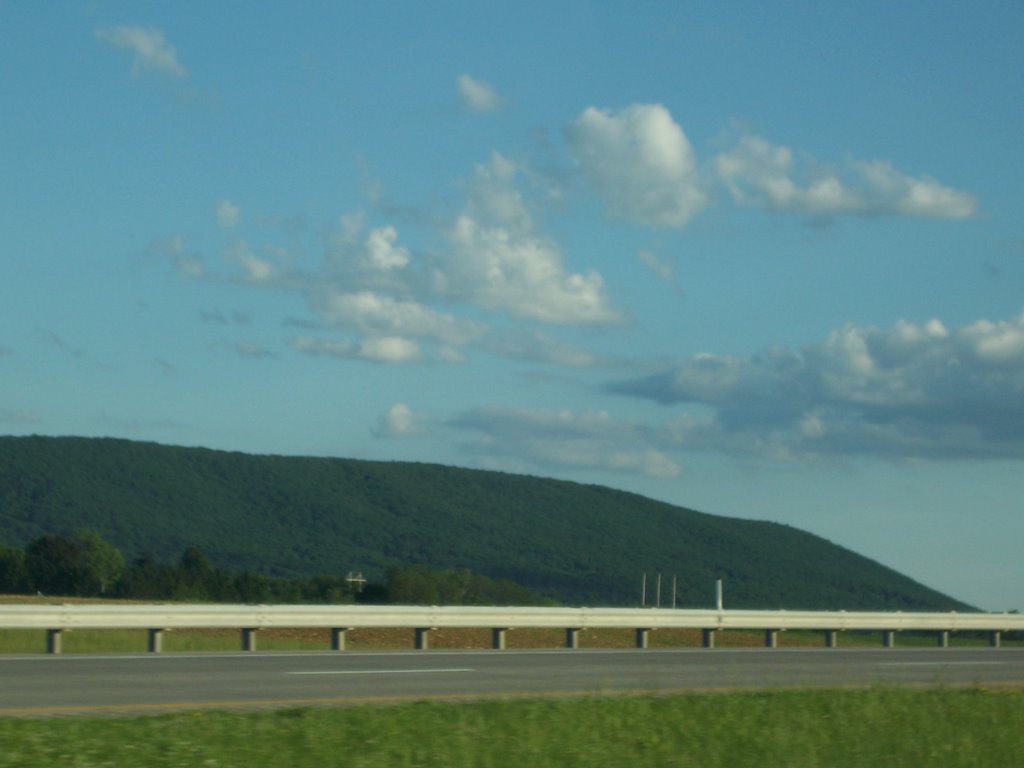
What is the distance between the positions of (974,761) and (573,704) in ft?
11.6

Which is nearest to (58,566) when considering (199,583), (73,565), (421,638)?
(73,565)

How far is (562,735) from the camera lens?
11.7m

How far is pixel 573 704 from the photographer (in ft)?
44.1

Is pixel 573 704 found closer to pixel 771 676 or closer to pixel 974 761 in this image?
pixel 974 761

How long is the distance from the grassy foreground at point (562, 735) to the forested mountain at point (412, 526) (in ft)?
306

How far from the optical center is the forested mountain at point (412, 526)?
12044 cm

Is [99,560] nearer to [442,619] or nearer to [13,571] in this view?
[13,571]

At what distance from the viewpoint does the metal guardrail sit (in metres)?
21.4

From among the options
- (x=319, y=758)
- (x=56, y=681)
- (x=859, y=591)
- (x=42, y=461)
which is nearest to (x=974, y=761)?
(x=319, y=758)

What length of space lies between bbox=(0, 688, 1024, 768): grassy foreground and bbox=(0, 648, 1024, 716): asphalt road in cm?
190

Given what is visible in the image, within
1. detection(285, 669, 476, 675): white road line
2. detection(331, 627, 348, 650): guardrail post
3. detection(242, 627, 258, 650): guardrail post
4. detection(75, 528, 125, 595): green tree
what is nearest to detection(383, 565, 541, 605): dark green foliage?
detection(75, 528, 125, 595): green tree

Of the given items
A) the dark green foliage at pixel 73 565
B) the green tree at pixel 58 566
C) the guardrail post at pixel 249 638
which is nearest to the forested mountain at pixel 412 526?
the dark green foliage at pixel 73 565

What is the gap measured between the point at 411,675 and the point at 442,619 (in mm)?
6636

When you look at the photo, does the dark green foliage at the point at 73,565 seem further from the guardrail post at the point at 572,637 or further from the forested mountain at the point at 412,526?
the guardrail post at the point at 572,637
